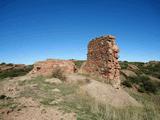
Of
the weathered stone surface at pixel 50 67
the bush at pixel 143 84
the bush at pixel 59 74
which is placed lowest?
the bush at pixel 143 84

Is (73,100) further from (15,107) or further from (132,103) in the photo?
(132,103)

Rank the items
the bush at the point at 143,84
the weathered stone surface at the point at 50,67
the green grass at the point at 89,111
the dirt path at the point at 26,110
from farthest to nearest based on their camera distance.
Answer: the bush at the point at 143,84 < the weathered stone surface at the point at 50,67 < the green grass at the point at 89,111 < the dirt path at the point at 26,110

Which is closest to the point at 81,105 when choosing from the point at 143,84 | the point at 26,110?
the point at 26,110

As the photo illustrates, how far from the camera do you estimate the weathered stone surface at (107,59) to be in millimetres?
14289

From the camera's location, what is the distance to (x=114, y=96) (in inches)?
464

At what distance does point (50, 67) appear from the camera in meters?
16.2

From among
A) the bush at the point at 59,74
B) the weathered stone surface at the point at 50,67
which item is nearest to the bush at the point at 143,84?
the weathered stone surface at the point at 50,67

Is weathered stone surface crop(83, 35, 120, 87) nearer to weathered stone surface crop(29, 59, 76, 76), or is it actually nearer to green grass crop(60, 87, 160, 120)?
weathered stone surface crop(29, 59, 76, 76)

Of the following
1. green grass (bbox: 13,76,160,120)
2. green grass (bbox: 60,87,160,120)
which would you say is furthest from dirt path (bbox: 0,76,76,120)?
green grass (bbox: 60,87,160,120)

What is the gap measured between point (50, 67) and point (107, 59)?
5.04m

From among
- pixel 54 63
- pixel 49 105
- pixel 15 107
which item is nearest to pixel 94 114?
pixel 49 105

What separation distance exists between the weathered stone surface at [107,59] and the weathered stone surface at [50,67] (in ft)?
7.55

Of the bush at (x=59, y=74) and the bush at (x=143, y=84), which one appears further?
the bush at (x=143, y=84)

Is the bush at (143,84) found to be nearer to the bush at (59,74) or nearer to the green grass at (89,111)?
the bush at (59,74)
